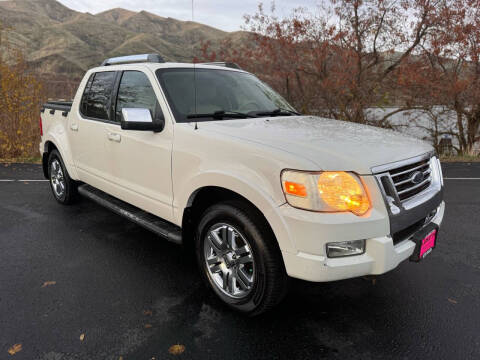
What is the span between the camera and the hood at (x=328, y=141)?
8.06 feet

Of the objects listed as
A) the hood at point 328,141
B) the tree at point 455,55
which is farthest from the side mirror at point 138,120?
the tree at point 455,55

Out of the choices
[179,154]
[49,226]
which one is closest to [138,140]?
[179,154]

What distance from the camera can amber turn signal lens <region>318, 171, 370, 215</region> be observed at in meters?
2.38

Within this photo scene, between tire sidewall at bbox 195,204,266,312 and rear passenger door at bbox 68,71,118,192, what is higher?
rear passenger door at bbox 68,71,118,192

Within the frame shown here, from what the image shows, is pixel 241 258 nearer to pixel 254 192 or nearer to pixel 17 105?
pixel 254 192

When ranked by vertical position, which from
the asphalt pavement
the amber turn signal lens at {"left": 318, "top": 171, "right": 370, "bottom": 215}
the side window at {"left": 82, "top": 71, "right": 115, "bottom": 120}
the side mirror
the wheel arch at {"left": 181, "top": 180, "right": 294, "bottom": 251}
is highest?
the side window at {"left": 82, "top": 71, "right": 115, "bottom": 120}

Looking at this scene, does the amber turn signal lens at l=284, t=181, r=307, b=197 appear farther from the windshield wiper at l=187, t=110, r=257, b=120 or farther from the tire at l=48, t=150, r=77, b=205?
the tire at l=48, t=150, r=77, b=205

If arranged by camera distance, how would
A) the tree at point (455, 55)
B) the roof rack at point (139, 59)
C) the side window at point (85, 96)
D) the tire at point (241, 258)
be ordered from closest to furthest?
the tire at point (241, 258) → the roof rack at point (139, 59) → the side window at point (85, 96) → the tree at point (455, 55)

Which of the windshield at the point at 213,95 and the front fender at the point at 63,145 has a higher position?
the windshield at the point at 213,95

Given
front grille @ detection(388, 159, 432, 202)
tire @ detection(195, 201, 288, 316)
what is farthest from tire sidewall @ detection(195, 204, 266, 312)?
front grille @ detection(388, 159, 432, 202)

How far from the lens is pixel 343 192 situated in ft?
7.87

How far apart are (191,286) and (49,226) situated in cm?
252

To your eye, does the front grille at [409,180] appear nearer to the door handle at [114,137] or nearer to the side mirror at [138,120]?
the side mirror at [138,120]

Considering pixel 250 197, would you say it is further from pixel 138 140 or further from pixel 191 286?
pixel 138 140
